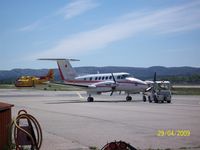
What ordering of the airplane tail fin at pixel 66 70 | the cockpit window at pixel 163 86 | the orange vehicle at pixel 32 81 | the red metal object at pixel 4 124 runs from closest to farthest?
1. the red metal object at pixel 4 124
2. the cockpit window at pixel 163 86
3. the airplane tail fin at pixel 66 70
4. the orange vehicle at pixel 32 81

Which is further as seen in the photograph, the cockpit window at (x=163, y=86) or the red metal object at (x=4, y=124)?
→ the cockpit window at (x=163, y=86)

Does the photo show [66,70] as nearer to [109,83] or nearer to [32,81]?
[109,83]

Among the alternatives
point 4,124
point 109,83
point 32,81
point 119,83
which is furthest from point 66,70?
point 32,81

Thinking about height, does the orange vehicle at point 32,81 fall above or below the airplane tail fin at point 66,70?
below

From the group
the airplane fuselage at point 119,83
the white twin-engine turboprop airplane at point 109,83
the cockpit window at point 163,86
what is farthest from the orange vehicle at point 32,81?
the cockpit window at point 163,86

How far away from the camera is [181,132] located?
14.5m

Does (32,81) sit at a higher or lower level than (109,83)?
lower

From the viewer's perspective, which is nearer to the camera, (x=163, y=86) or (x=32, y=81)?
(x=163, y=86)

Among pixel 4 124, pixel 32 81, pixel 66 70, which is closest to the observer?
pixel 4 124

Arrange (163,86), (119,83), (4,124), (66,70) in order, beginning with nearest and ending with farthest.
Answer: (4,124) < (163,86) < (119,83) < (66,70)

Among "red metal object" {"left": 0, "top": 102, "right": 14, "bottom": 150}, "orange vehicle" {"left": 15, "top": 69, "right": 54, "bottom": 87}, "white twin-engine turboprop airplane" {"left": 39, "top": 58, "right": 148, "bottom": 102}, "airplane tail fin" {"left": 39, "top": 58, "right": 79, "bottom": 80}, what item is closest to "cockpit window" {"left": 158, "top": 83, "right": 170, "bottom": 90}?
"white twin-engine turboprop airplane" {"left": 39, "top": 58, "right": 148, "bottom": 102}

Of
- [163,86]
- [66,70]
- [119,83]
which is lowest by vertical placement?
[163,86]

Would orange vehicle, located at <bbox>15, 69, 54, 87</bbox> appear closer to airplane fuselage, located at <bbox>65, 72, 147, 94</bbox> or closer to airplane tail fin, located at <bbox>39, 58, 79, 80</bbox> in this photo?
airplane tail fin, located at <bbox>39, 58, 79, 80</bbox>

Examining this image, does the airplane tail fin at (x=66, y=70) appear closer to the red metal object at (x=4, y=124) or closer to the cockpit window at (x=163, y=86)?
the cockpit window at (x=163, y=86)
